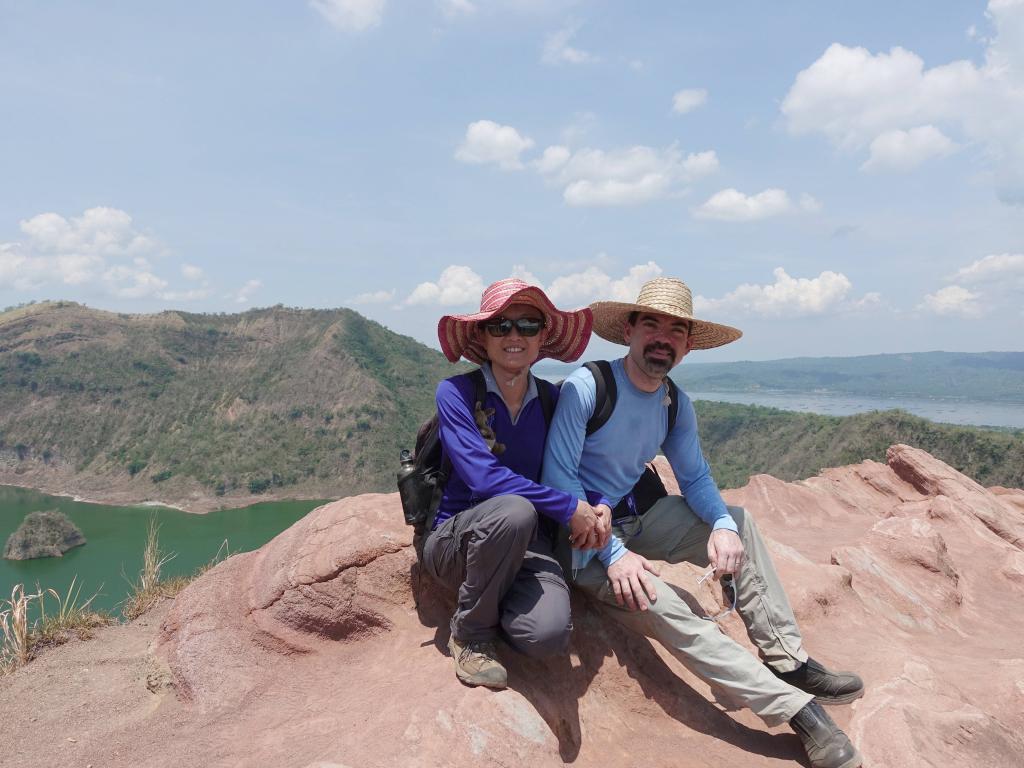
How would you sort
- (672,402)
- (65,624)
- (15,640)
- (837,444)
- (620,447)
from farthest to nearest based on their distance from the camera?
1. (837,444)
2. (65,624)
3. (15,640)
4. (672,402)
5. (620,447)

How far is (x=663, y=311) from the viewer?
129 inches

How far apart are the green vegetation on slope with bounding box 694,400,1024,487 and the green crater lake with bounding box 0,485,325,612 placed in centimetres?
3503

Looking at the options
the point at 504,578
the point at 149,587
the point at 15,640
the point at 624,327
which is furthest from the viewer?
the point at 149,587

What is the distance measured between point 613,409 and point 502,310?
80 cm

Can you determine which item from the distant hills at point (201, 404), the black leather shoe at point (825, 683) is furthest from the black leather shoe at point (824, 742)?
the distant hills at point (201, 404)

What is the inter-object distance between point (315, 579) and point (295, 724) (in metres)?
1.01

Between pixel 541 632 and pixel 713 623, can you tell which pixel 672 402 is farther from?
pixel 541 632

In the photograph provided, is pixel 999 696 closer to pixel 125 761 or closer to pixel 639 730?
pixel 639 730

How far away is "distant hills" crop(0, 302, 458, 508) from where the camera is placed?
2517 inches

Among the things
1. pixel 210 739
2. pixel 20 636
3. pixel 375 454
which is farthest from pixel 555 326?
pixel 375 454

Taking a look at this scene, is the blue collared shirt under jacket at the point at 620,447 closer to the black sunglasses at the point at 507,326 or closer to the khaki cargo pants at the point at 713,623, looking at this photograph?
the khaki cargo pants at the point at 713,623

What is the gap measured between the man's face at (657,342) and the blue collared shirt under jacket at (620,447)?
122 mm

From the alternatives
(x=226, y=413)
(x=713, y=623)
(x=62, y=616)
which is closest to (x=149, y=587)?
(x=62, y=616)

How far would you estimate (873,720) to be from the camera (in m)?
3.06
